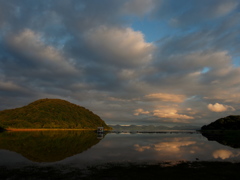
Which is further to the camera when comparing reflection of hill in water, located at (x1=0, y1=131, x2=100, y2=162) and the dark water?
reflection of hill in water, located at (x1=0, y1=131, x2=100, y2=162)

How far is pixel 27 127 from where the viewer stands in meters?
168

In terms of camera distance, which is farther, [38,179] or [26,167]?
[26,167]

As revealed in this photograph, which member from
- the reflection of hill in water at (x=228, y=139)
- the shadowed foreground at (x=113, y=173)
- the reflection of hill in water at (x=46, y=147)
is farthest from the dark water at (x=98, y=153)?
the reflection of hill in water at (x=228, y=139)

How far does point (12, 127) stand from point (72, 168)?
524 ft

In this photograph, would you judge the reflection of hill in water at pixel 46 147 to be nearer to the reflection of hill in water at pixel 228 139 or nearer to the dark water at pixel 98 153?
the dark water at pixel 98 153

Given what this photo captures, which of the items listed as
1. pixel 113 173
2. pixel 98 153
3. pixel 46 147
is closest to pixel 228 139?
pixel 98 153

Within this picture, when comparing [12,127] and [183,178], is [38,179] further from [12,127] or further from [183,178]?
[12,127]

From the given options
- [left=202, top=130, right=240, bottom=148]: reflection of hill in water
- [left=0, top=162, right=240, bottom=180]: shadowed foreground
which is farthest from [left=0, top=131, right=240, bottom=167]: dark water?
[left=202, top=130, right=240, bottom=148]: reflection of hill in water

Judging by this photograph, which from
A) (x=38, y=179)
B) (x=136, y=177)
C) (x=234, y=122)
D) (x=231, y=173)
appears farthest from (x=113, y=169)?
(x=234, y=122)

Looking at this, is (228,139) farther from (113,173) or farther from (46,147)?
(113,173)

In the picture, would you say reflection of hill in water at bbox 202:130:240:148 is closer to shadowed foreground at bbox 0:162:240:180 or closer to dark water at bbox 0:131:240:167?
dark water at bbox 0:131:240:167

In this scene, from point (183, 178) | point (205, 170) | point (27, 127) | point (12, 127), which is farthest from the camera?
point (27, 127)

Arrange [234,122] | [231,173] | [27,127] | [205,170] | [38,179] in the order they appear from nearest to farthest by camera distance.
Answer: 1. [38,179]
2. [231,173]
3. [205,170]
4. [27,127]
5. [234,122]

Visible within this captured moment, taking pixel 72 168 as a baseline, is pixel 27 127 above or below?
above
